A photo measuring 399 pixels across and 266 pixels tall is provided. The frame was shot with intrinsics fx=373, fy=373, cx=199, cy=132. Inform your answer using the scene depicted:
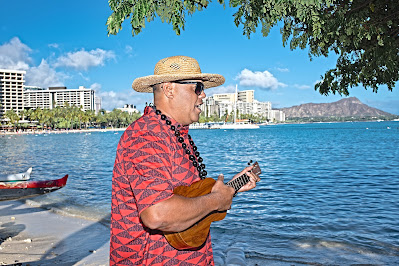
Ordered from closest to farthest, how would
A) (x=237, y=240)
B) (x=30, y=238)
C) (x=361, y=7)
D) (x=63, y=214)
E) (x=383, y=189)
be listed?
1. (x=361, y=7)
2. (x=30, y=238)
3. (x=237, y=240)
4. (x=63, y=214)
5. (x=383, y=189)

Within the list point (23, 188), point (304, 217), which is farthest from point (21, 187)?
point (304, 217)

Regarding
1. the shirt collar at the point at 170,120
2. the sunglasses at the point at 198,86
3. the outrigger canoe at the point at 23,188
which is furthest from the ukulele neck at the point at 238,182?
the outrigger canoe at the point at 23,188

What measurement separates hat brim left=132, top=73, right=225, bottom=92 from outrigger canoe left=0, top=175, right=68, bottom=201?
924cm

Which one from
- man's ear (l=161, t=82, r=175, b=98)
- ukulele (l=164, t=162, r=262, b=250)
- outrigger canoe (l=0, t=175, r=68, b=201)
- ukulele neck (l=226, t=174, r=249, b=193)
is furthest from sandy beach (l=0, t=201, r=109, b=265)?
man's ear (l=161, t=82, r=175, b=98)

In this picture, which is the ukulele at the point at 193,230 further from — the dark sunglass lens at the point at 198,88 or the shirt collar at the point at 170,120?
the dark sunglass lens at the point at 198,88

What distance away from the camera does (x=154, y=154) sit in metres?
1.85

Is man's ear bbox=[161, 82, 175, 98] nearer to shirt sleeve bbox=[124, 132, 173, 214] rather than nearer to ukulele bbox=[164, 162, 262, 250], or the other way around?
shirt sleeve bbox=[124, 132, 173, 214]

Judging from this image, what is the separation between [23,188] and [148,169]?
10102mm

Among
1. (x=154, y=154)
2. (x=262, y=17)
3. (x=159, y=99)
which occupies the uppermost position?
(x=262, y=17)

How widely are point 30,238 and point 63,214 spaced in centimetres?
363

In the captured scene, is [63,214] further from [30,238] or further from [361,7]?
[361,7]

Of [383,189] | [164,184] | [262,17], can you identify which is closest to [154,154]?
[164,184]

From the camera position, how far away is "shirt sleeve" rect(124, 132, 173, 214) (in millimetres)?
1789

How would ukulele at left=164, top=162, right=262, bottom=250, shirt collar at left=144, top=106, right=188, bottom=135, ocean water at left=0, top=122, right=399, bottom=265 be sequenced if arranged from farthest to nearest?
ocean water at left=0, top=122, right=399, bottom=265 < shirt collar at left=144, top=106, right=188, bottom=135 < ukulele at left=164, top=162, right=262, bottom=250
